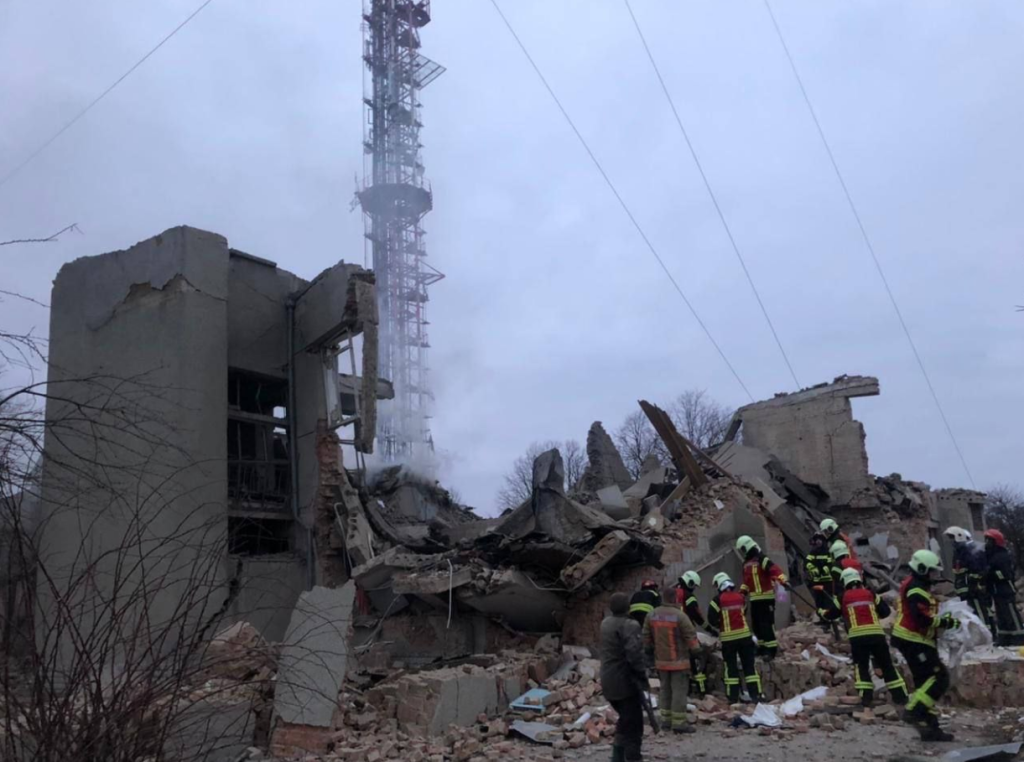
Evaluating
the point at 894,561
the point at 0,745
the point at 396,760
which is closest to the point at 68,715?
the point at 0,745

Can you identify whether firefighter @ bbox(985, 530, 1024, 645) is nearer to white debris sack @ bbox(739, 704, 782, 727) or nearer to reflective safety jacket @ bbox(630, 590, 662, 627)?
white debris sack @ bbox(739, 704, 782, 727)

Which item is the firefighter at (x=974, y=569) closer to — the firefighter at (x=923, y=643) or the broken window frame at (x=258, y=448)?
the firefighter at (x=923, y=643)

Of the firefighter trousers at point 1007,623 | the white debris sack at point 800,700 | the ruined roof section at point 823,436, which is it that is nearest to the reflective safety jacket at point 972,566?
the firefighter trousers at point 1007,623

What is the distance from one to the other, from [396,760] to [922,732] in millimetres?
4669

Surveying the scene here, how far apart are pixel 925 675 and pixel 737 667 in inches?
90.2

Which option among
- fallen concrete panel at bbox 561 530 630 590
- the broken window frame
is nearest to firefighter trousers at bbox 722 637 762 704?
fallen concrete panel at bbox 561 530 630 590

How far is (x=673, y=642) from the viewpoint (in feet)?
27.7

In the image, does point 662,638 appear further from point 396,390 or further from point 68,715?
point 396,390

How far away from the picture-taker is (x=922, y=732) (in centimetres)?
757

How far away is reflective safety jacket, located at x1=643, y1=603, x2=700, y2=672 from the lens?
8438 millimetres

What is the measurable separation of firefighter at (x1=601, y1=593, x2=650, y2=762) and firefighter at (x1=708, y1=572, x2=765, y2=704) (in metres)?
2.67

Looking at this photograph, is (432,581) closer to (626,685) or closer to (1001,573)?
(626,685)

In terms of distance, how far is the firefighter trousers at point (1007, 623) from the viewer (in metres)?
10.8

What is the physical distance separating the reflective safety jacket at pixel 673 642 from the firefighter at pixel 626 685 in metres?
1.36
